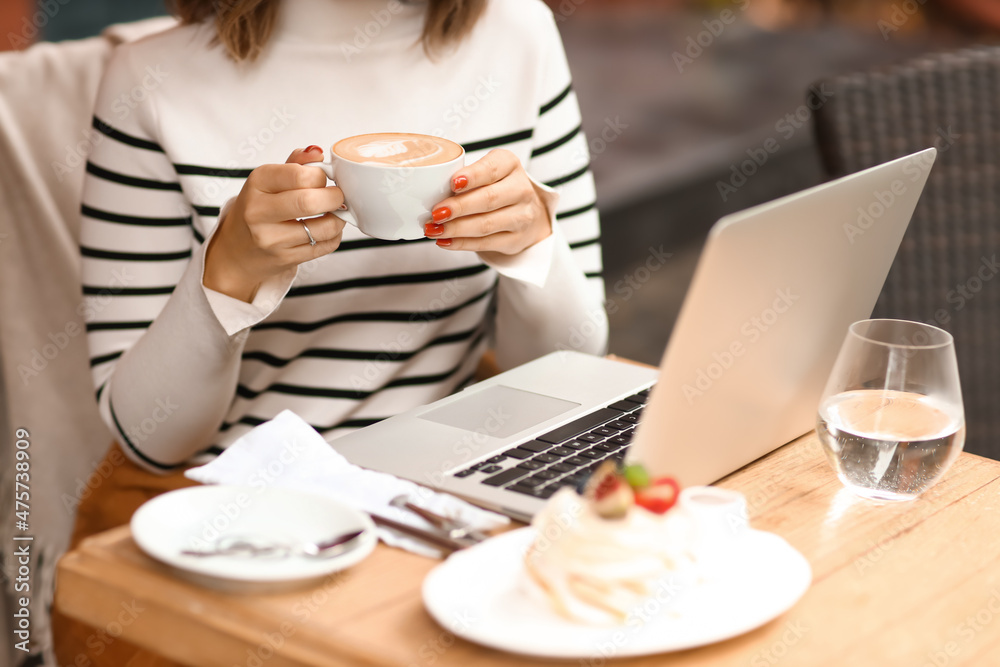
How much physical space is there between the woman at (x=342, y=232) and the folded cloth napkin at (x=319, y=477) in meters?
0.24

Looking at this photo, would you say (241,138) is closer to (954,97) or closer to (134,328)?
(134,328)

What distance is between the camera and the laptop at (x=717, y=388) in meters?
0.59

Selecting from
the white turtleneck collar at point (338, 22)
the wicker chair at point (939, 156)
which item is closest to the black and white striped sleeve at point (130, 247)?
the white turtleneck collar at point (338, 22)

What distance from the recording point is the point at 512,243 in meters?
0.91

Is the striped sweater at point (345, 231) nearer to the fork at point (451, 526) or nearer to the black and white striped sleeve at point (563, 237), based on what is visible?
the black and white striped sleeve at point (563, 237)

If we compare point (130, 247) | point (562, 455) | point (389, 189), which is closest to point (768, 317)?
point (562, 455)

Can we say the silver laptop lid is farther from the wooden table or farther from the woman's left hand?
the woman's left hand

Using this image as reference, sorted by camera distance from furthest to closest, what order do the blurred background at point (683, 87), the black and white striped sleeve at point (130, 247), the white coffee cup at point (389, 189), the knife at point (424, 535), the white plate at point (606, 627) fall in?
the blurred background at point (683, 87) < the black and white striped sleeve at point (130, 247) < the white coffee cup at point (389, 189) < the knife at point (424, 535) < the white plate at point (606, 627)

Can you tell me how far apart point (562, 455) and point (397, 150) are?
27 centimetres

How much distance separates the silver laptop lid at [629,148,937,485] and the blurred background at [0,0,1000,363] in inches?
71.3

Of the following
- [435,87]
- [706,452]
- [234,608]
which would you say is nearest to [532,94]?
[435,87]

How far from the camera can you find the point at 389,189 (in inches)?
30.6

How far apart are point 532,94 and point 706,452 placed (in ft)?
2.01

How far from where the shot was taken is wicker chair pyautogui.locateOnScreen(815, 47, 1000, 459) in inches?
49.8
